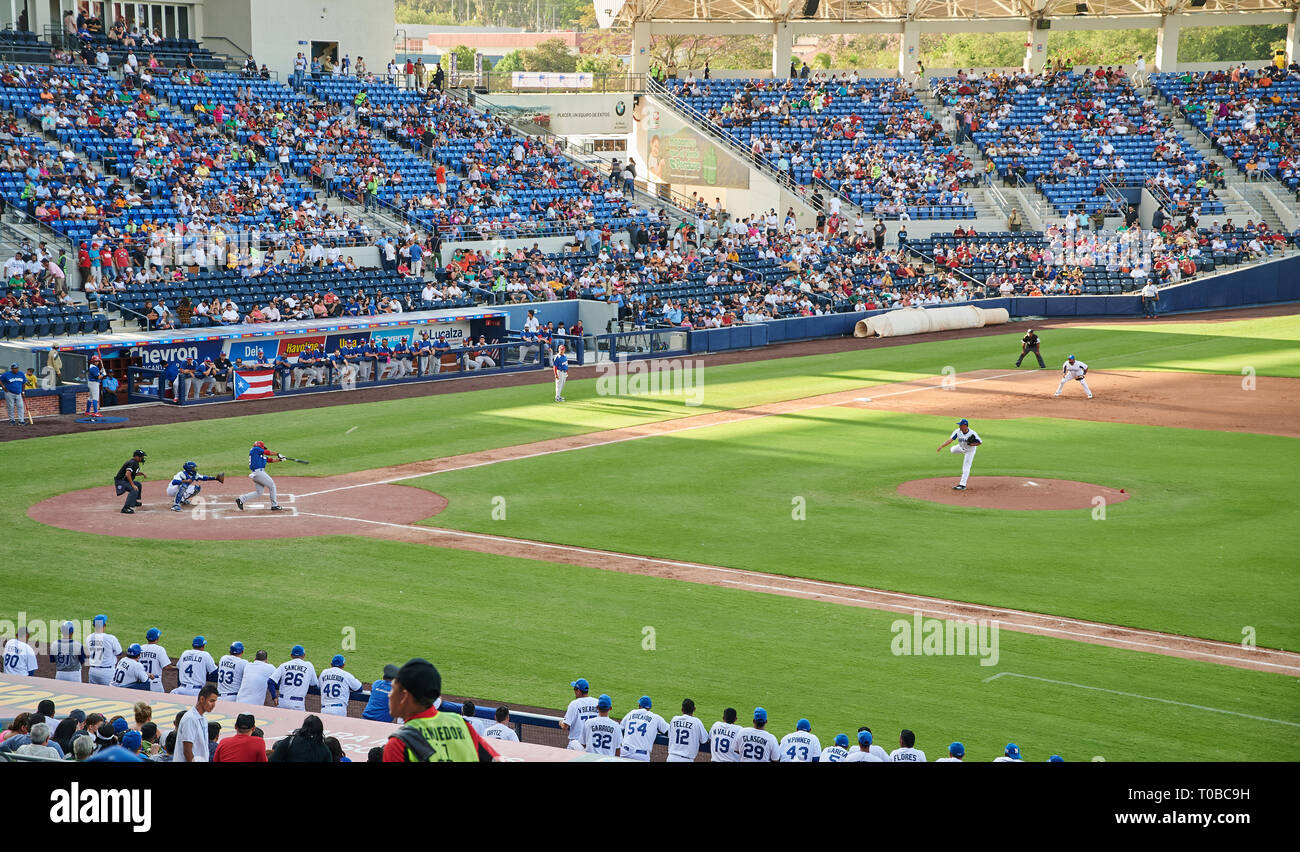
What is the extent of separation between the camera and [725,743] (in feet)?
39.0

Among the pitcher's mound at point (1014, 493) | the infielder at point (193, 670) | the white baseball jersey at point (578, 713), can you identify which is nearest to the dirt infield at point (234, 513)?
the infielder at point (193, 670)

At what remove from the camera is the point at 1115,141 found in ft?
214

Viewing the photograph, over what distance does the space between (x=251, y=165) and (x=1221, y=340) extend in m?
35.1

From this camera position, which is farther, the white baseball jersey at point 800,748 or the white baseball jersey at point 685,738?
the white baseball jersey at point 685,738

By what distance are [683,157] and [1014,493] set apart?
42583mm

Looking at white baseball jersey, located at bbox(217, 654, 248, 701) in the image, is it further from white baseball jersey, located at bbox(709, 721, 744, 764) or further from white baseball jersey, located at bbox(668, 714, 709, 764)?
white baseball jersey, located at bbox(709, 721, 744, 764)

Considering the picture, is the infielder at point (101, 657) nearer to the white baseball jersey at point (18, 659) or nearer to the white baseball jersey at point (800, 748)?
the white baseball jersey at point (18, 659)

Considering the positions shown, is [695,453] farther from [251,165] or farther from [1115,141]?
[1115,141]

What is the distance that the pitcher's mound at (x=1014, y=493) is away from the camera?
24.4 metres

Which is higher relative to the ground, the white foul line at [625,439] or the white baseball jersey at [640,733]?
the white foul line at [625,439]

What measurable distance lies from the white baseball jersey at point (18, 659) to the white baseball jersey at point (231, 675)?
2304 millimetres
